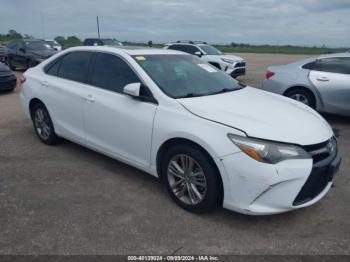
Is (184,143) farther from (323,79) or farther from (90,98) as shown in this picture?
(323,79)

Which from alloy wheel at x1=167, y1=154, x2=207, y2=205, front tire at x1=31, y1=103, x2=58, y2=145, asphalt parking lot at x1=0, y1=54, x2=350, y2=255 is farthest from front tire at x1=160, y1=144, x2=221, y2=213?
front tire at x1=31, y1=103, x2=58, y2=145

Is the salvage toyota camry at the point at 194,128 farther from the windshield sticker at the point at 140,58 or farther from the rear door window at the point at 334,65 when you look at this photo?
the rear door window at the point at 334,65

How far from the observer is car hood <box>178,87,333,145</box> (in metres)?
3.01

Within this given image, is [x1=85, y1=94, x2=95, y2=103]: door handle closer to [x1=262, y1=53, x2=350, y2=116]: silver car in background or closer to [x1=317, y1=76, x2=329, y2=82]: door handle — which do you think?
[x1=262, y1=53, x2=350, y2=116]: silver car in background

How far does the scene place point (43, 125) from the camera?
5.33 metres

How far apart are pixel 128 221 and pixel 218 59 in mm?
12603

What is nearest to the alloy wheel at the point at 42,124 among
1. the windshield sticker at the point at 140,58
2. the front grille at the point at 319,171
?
the windshield sticker at the point at 140,58

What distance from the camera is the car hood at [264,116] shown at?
301 centimetres

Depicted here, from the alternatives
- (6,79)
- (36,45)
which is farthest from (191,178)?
(36,45)

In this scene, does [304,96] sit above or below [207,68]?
below

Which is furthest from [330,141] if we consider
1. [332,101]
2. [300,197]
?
[332,101]

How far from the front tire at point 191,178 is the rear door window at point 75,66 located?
183cm

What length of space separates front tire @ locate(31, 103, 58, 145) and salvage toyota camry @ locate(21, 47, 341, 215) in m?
0.24

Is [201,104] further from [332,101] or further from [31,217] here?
[332,101]
